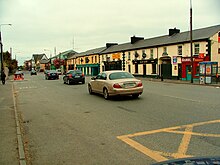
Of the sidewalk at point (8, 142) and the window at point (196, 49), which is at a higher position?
the window at point (196, 49)

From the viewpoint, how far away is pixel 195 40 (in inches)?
1281

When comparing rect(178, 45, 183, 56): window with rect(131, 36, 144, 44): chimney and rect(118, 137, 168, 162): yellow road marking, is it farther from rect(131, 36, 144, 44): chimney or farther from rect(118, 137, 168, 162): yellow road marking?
rect(118, 137, 168, 162): yellow road marking

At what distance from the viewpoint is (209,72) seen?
2530cm

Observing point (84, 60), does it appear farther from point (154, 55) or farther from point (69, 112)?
point (69, 112)

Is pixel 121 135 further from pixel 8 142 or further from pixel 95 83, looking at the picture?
pixel 95 83

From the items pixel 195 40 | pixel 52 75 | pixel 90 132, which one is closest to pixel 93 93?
pixel 90 132

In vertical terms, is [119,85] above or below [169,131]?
above

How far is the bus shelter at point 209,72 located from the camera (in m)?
25.1

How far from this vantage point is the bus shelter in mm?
25125

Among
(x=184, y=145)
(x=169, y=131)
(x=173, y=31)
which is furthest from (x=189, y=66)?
(x=184, y=145)

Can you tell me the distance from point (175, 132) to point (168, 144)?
1.01 metres

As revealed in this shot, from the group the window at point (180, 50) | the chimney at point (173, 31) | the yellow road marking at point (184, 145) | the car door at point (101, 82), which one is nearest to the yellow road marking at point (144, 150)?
the yellow road marking at point (184, 145)

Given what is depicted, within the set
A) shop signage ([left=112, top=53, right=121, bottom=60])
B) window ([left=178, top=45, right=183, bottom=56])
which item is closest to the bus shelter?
window ([left=178, top=45, right=183, bottom=56])

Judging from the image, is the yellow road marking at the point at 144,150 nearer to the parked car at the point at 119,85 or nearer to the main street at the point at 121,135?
the main street at the point at 121,135
